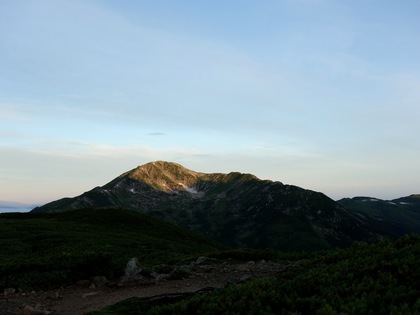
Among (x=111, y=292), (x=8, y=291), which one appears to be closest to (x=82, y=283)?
(x=111, y=292)

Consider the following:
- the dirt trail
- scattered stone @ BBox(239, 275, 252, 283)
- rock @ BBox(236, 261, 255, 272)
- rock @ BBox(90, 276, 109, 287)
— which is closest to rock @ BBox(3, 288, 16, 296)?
the dirt trail

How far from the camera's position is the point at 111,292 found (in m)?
22.4

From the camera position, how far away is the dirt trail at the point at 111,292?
765 inches

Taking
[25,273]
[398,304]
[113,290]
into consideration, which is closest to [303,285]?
[398,304]

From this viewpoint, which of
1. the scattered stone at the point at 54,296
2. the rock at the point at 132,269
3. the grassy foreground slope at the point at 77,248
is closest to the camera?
the scattered stone at the point at 54,296

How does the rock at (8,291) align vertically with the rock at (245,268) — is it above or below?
below

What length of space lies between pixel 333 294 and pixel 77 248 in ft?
118

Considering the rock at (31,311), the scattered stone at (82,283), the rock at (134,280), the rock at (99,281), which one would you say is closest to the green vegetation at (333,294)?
the rock at (31,311)

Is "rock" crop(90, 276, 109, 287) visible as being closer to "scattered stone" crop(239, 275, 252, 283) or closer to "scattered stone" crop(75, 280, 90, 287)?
"scattered stone" crop(75, 280, 90, 287)

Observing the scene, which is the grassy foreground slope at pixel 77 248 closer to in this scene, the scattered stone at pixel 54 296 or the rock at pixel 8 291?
the rock at pixel 8 291

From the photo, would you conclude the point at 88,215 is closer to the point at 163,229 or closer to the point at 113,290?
the point at 163,229

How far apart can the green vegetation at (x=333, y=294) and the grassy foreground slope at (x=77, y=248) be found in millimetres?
9599

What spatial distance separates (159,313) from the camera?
1233 centimetres

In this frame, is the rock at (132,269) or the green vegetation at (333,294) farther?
the rock at (132,269)
